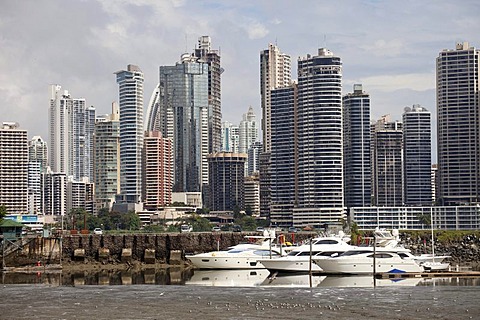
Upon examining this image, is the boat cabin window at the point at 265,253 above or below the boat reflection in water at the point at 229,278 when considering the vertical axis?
above

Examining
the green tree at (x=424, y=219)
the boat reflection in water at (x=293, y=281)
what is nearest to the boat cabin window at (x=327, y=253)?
the boat reflection in water at (x=293, y=281)

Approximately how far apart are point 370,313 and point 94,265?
40.4m

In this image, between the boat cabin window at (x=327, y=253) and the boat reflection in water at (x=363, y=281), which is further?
the boat cabin window at (x=327, y=253)

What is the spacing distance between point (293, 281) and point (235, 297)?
476 inches

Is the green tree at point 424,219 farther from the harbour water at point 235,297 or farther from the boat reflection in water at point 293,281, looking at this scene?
the boat reflection in water at point 293,281

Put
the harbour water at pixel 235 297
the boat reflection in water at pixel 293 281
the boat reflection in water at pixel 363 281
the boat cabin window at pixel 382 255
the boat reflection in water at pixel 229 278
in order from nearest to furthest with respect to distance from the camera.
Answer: the harbour water at pixel 235 297
the boat reflection in water at pixel 363 281
the boat reflection in water at pixel 293 281
the boat reflection in water at pixel 229 278
the boat cabin window at pixel 382 255

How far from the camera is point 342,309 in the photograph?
153 ft

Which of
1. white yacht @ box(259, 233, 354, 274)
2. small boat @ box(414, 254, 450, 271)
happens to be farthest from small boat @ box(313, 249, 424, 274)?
small boat @ box(414, 254, 450, 271)

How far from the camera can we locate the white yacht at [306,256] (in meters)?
69.5

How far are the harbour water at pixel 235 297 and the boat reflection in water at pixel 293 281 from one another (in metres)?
0.06

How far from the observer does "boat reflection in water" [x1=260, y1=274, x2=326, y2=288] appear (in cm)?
6138

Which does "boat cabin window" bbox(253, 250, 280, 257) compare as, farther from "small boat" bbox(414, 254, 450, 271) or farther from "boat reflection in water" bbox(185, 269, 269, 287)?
"small boat" bbox(414, 254, 450, 271)

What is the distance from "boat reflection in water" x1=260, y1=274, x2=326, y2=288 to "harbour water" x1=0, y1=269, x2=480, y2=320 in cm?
6

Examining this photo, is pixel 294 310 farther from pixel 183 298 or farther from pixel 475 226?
pixel 475 226
